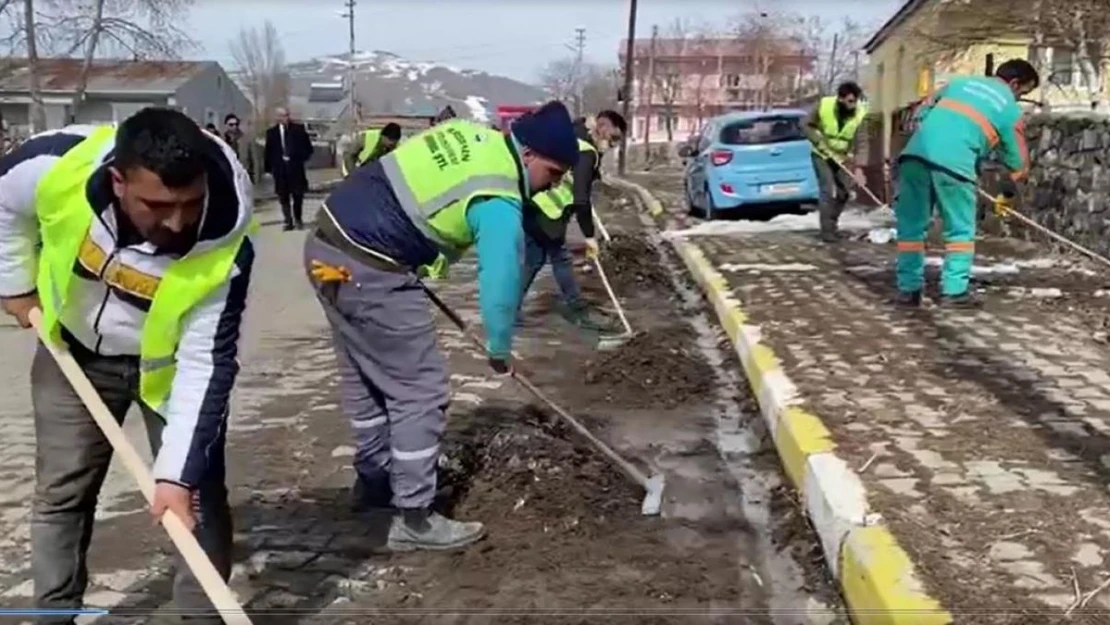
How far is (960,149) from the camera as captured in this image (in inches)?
339

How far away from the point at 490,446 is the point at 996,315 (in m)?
4.33

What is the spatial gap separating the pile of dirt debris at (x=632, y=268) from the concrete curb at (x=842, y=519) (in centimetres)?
471

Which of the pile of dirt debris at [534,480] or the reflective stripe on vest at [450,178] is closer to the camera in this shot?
the reflective stripe on vest at [450,178]

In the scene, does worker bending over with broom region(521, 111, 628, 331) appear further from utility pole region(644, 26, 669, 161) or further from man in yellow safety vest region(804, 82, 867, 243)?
Answer: utility pole region(644, 26, 669, 161)

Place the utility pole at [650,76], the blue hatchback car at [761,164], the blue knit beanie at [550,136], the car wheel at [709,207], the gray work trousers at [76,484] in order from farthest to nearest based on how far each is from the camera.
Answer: the utility pole at [650,76]
the car wheel at [709,207]
the blue hatchback car at [761,164]
the blue knit beanie at [550,136]
the gray work trousers at [76,484]

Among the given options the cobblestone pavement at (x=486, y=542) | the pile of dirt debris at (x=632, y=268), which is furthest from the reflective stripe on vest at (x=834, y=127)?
the cobblestone pavement at (x=486, y=542)

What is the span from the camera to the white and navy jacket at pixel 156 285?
3.13 metres

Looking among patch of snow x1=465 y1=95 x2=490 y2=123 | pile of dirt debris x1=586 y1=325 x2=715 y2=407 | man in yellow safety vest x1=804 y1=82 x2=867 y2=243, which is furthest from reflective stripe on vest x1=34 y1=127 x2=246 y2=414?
man in yellow safety vest x1=804 y1=82 x2=867 y2=243

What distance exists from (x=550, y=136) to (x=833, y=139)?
9.94 metres

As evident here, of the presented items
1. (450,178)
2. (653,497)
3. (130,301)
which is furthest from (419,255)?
(130,301)

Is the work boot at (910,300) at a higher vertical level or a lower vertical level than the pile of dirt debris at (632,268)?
higher

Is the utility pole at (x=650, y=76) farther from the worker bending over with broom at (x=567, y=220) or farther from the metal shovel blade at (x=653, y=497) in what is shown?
the metal shovel blade at (x=653, y=497)

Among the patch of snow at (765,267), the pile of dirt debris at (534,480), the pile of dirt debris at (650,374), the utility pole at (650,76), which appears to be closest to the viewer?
the pile of dirt debris at (534,480)

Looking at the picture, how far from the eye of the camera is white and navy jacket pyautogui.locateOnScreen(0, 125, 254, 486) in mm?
3133
